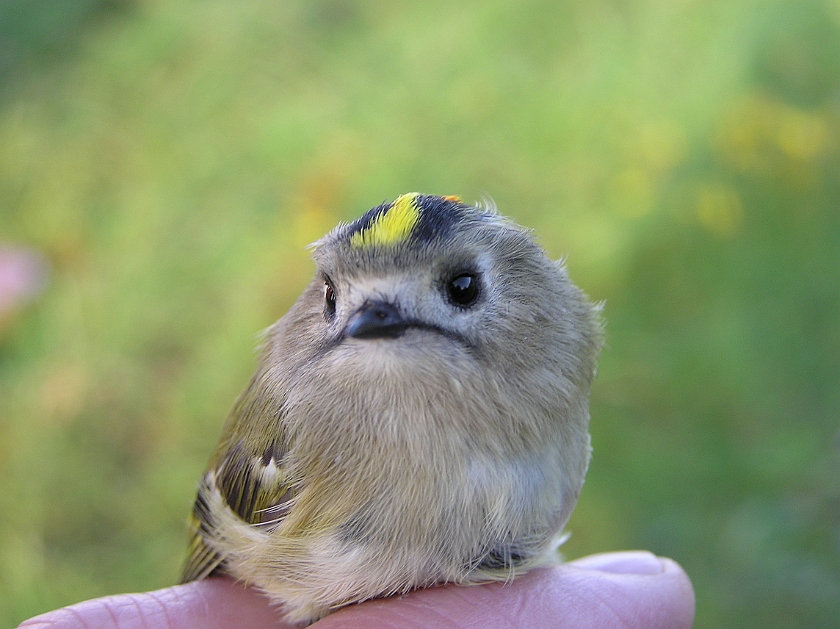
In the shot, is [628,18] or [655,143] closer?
[655,143]

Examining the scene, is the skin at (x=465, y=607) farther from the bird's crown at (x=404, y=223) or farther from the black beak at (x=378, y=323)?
the bird's crown at (x=404, y=223)

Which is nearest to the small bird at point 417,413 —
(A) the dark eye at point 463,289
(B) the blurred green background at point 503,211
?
(A) the dark eye at point 463,289

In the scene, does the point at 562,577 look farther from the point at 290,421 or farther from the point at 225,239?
the point at 225,239

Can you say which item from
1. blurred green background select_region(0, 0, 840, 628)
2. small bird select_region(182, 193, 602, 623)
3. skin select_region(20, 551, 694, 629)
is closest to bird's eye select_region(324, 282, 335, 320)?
small bird select_region(182, 193, 602, 623)

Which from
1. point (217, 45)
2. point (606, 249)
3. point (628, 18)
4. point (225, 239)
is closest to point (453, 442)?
point (606, 249)

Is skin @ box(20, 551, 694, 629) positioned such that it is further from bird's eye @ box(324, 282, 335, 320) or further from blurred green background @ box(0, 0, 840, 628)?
blurred green background @ box(0, 0, 840, 628)

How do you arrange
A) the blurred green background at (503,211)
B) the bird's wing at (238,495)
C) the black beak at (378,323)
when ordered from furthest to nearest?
1. the blurred green background at (503,211)
2. the bird's wing at (238,495)
3. the black beak at (378,323)
